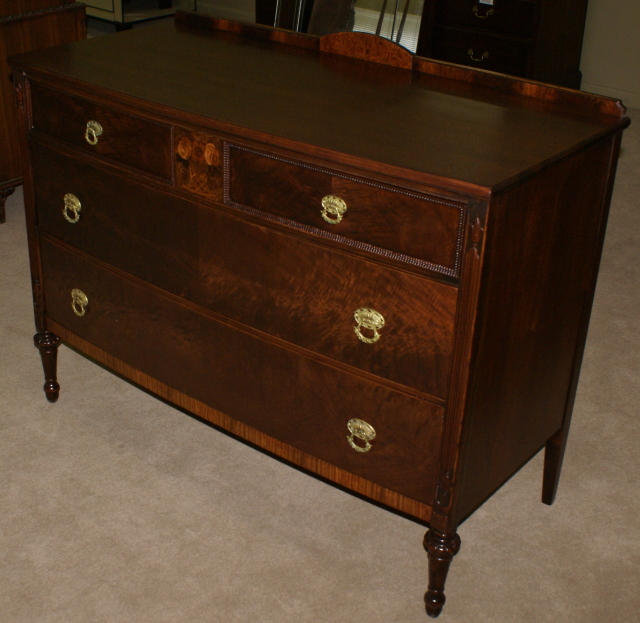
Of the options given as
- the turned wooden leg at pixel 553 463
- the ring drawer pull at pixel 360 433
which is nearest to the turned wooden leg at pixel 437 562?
the ring drawer pull at pixel 360 433

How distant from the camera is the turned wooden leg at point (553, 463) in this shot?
224 cm

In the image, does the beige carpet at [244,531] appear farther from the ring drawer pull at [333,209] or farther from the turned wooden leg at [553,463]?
the ring drawer pull at [333,209]

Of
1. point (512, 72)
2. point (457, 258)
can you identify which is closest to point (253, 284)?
point (457, 258)

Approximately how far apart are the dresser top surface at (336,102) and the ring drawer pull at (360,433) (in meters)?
0.57

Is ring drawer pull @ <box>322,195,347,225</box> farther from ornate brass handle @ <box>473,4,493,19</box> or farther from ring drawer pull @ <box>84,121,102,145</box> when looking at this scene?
ornate brass handle @ <box>473,4,493,19</box>

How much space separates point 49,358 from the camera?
2598mm

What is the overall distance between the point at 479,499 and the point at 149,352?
2.93ft

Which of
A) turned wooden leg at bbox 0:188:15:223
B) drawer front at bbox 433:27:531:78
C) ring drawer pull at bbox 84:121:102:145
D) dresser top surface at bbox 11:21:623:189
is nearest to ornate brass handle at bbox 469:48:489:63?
drawer front at bbox 433:27:531:78

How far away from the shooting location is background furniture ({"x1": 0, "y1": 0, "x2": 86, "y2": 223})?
3414 millimetres

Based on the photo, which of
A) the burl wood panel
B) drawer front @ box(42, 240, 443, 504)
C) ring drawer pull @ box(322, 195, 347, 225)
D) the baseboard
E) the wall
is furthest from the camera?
the baseboard

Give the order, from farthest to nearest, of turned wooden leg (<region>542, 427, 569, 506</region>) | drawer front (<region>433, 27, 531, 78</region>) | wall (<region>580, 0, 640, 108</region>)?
1. wall (<region>580, 0, 640, 108</region>)
2. drawer front (<region>433, 27, 531, 78</region>)
3. turned wooden leg (<region>542, 427, 569, 506</region>)

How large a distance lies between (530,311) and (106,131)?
103 centimetres

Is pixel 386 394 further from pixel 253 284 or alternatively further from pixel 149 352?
pixel 149 352

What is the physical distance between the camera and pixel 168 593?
80.4 inches
